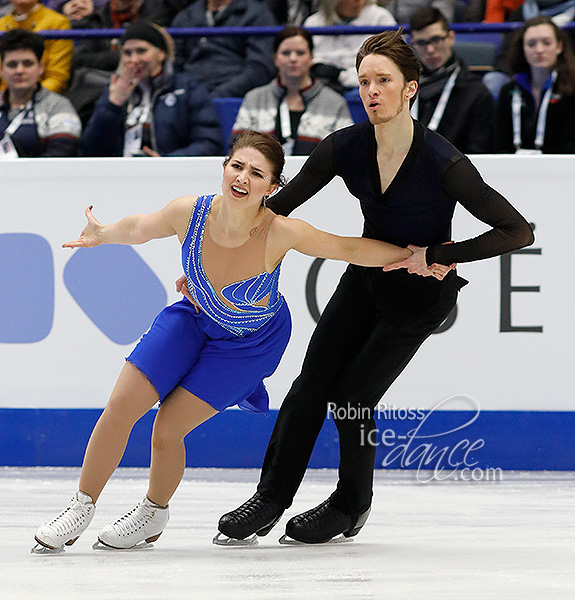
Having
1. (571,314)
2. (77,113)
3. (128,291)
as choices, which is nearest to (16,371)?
(128,291)

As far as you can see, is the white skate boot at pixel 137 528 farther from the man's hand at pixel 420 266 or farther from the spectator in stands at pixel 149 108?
the spectator in stands at pixel 149 108

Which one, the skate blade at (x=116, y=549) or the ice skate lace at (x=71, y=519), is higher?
the ice skate lace at (x=71, y=519)

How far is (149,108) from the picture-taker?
4.74 meters

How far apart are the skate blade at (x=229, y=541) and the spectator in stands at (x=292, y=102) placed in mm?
2245

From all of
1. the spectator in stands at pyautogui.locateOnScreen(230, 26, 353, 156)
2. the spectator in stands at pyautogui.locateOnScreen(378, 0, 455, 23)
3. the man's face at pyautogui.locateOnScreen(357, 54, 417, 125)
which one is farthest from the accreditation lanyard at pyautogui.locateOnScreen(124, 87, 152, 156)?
the man's face at pyautogui.locateOnScreen(357, 54, 417, 125)

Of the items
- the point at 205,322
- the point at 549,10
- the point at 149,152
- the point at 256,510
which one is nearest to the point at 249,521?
the point at 256,510

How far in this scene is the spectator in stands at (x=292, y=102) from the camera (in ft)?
15.1

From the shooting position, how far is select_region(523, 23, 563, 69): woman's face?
4516 millimetres

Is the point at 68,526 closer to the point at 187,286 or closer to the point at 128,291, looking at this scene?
the point at 187,286

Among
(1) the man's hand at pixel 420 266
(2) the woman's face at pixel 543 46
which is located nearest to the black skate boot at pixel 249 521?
(1) the man's hand at pixel 420 266

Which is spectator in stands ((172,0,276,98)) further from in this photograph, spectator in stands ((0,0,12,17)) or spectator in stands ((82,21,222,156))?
spectator in stands ((0,0,12,17))

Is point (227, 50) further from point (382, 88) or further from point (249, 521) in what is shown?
point (249, 521)

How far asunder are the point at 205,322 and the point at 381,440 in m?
1.60

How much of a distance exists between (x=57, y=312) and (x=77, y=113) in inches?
54.8
